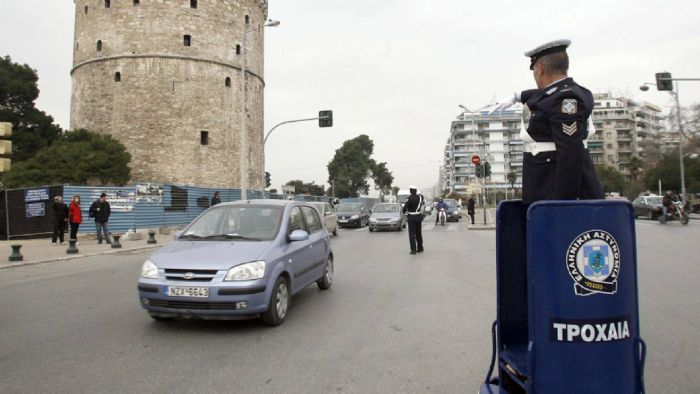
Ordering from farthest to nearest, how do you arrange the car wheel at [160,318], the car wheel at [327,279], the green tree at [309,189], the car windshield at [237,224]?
the green tree at [309,189], the car wheel at [327,279], the car windshield at [237,224], the car wheel at [160,318]

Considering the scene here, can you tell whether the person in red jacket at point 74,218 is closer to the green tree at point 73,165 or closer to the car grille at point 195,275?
the car grille at point 195,275

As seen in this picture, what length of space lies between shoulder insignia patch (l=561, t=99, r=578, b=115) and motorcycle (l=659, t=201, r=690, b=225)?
2444 centimetres

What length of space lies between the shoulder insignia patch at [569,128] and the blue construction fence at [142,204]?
21139mm

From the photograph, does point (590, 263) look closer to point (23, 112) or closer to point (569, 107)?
point (569, 107)

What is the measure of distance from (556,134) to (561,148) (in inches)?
3.2

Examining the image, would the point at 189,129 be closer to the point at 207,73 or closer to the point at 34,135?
the point at 207,73

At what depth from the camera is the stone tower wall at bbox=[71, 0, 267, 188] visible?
3716 centimetres

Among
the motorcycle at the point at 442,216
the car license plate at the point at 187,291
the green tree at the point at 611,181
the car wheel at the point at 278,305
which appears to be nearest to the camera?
the car license plate at the point at 187,291

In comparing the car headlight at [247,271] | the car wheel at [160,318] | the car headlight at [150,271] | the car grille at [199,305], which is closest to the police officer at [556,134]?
the car headlight at [247,271]

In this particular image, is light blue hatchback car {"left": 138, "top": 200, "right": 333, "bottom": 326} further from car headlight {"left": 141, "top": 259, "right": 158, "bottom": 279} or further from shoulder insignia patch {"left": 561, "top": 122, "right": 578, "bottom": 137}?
shoulder insignia patch {"left": 561, "top": 122, "right": 578, "bottom": 137}

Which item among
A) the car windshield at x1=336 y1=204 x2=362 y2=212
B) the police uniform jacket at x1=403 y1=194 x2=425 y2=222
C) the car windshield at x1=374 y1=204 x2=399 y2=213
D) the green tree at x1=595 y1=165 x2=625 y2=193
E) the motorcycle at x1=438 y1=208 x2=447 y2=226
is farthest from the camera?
the green tree at x1=595 y1=165 x2=625 y2=193

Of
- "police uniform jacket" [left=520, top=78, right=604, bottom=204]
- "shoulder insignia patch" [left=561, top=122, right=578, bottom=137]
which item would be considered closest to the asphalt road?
"police uniform jacket" [left=520, top=78, right=604, bottom=204]

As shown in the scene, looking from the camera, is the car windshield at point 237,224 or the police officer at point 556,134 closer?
the police officer at point 556,134

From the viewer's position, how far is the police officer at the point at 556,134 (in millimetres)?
2395
